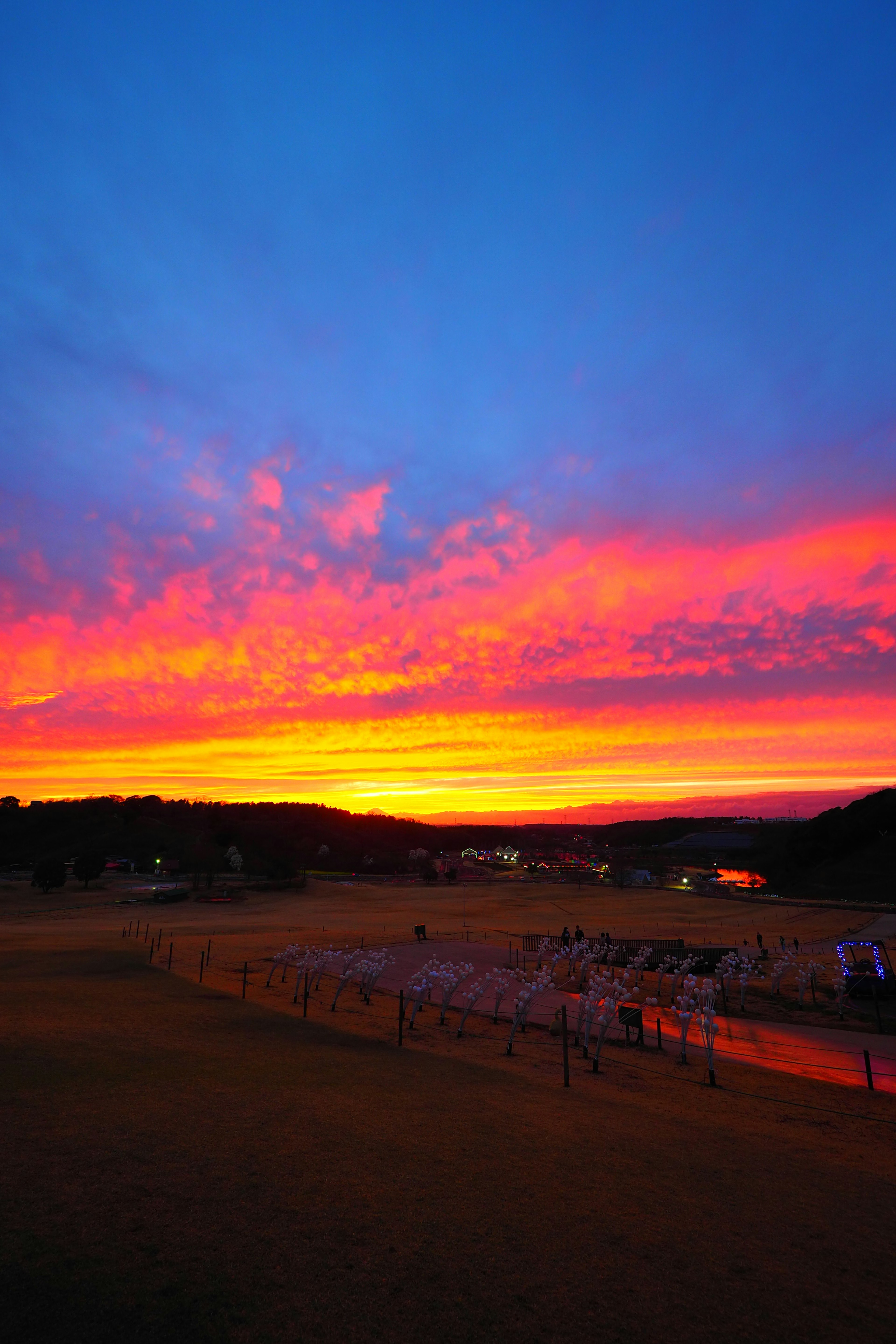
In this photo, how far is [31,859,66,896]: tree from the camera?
91000 millimetres

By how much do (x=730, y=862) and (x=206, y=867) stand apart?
14874 cm

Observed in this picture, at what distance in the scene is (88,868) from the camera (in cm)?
9719

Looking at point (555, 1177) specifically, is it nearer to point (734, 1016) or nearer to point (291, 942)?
point (734, 1016)

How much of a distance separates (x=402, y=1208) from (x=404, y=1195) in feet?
1.53

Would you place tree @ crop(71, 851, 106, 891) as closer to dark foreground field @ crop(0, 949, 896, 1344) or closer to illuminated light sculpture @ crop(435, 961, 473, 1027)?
illuminated light sculpture @ crop(435, 961, 473, 1027)

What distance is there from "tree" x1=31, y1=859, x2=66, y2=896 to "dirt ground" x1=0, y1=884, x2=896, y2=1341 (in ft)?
273

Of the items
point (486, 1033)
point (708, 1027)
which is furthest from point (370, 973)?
point (708, 1027)

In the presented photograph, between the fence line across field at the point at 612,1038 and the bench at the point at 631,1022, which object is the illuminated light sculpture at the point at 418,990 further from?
the bench at the point at 631,1022

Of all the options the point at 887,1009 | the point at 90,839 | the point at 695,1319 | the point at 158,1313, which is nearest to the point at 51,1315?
the point at 158,1313

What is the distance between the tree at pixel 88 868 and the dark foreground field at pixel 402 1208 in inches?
3618

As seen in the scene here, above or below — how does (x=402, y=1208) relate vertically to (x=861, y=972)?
above

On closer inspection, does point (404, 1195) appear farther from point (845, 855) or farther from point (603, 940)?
point (845, 855)

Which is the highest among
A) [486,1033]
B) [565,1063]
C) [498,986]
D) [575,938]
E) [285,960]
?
[565,1063]

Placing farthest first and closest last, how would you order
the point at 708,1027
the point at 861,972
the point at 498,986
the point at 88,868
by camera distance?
1. the point at 88,868
2. the point at 861,972
3. the point at 498,986
4. the point at 708,1027
